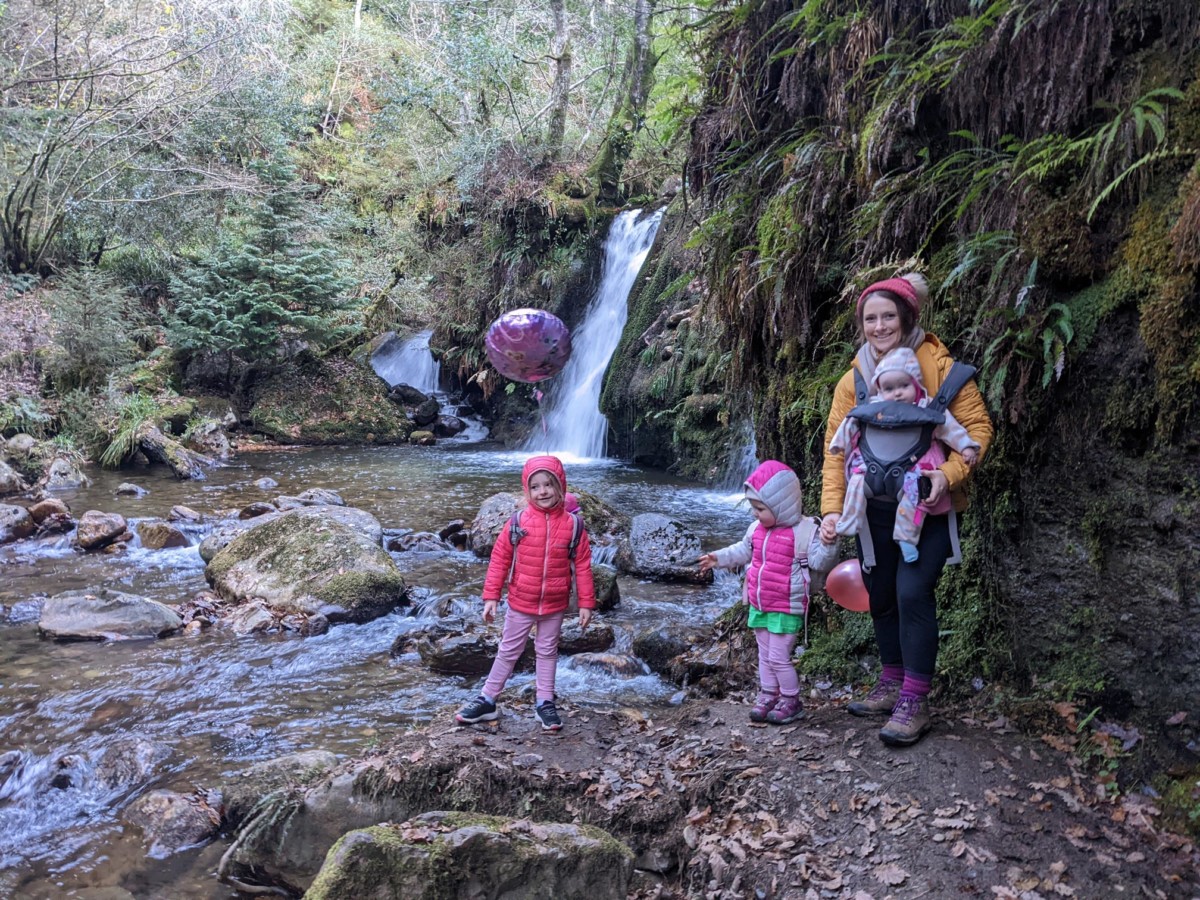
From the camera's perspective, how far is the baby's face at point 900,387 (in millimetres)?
3471

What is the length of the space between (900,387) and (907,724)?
153 centimetres

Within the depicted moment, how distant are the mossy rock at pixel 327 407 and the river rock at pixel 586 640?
14390mm

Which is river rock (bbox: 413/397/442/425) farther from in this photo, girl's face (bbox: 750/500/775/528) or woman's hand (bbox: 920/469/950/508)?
woman's hand (bbox: 920/469/950/508)

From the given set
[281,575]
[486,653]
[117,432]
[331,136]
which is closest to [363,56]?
[331,136]

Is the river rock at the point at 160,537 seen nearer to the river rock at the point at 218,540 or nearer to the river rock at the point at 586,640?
the river rock at the point at 218,540

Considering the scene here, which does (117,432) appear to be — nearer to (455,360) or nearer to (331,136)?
(455,360)

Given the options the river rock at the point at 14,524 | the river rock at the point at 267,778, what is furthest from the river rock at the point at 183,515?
the river rock at the point at 267,778

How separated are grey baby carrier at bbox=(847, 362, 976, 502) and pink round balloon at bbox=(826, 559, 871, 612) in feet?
1.64

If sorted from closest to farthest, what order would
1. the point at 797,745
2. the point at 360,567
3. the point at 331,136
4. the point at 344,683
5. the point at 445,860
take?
the point at 445,860, the point at 797,745, the point at 344,683, the point at 360,567, the point at 331,136

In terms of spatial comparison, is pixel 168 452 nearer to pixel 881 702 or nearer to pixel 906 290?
pixel 881 702

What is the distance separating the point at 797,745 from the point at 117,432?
16.2 metres

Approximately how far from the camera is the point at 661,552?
9164 millimetres

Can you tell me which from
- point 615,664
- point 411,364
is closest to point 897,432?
point 615,664

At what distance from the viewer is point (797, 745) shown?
3.88m
